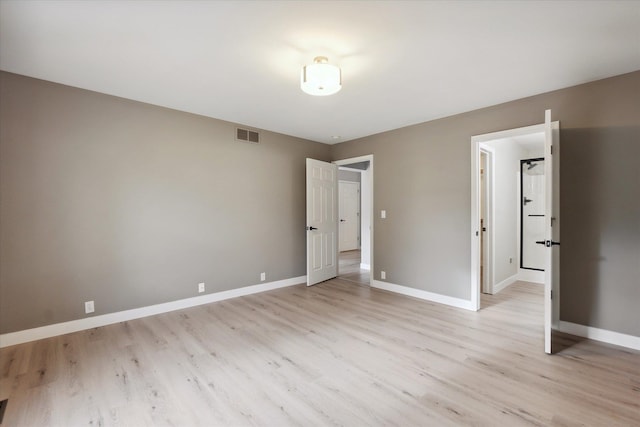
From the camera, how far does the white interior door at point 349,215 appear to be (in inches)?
337

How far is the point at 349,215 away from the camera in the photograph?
880 cm

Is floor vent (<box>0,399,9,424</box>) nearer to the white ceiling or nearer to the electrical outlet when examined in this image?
the electrical outlet

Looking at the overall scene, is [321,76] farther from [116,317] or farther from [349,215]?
[349,215]

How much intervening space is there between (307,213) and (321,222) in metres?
0.40

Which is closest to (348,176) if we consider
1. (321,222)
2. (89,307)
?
(321,222)

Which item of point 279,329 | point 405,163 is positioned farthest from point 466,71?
point 279,329

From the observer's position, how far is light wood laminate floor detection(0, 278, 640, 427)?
180 centimetres

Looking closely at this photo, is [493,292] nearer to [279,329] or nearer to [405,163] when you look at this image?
[405,163]

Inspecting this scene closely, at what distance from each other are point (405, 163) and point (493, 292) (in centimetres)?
242

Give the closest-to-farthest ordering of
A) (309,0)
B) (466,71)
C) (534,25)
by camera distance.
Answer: (309,0) → (534,25) → (466,71)

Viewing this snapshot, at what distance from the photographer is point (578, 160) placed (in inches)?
115

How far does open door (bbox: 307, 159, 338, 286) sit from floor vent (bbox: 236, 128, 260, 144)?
3.01ft

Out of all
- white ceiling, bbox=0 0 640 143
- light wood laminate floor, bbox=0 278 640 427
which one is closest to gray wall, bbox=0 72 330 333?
white ceiling, bbox=0 0 640 143

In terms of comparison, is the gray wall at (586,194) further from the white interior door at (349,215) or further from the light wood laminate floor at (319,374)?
the white interior door at (349,215)
